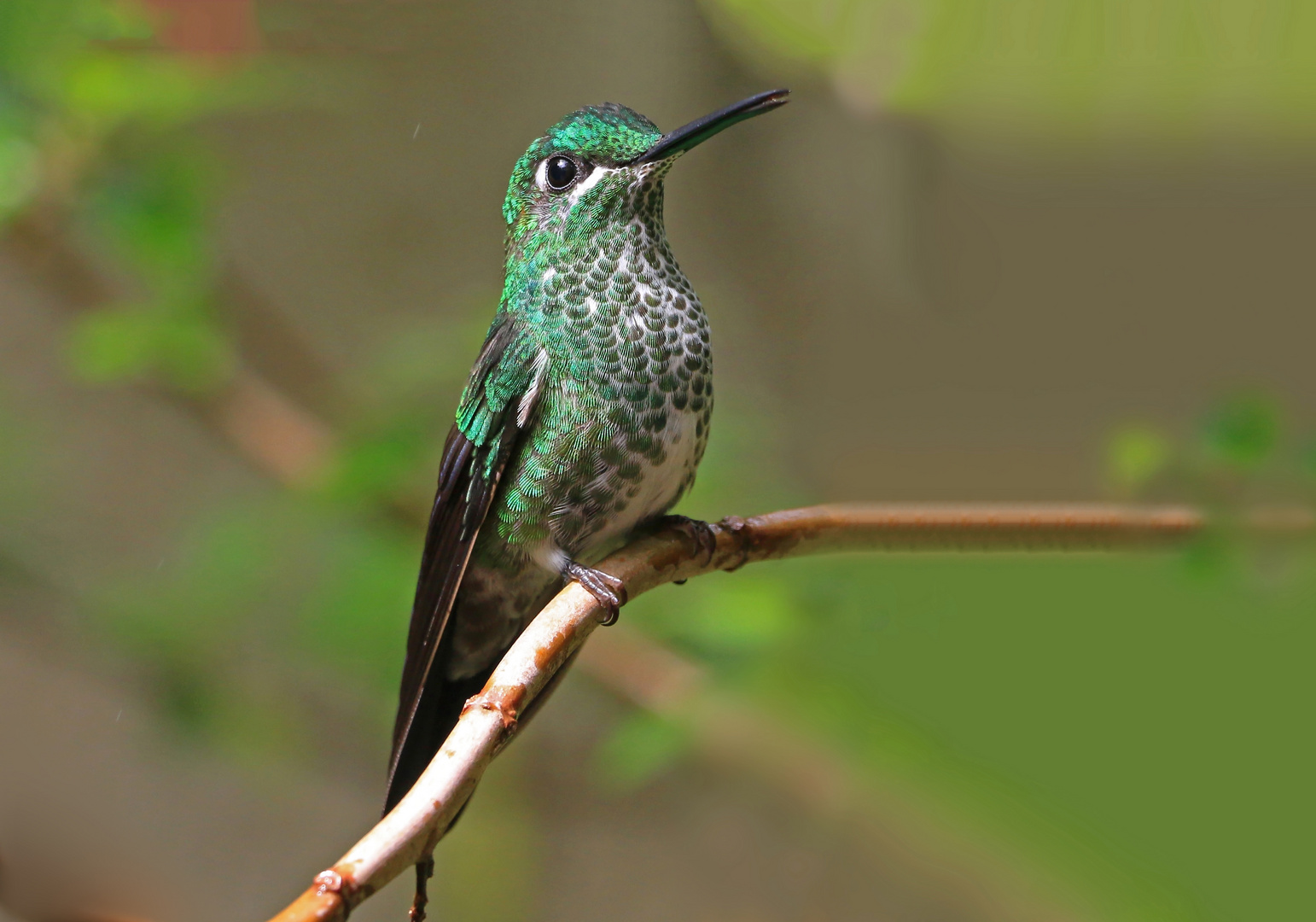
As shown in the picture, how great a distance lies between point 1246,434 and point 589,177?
3.55ft

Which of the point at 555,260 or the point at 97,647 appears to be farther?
the point at 97,647

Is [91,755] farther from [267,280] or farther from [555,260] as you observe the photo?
[555,260]

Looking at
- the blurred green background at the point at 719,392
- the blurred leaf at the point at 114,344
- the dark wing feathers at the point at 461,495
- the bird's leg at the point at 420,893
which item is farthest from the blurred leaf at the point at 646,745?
the blurred leaf at the point at 114,344

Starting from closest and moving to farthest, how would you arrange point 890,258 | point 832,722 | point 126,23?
point 126,23
point 832,722
point 890,258

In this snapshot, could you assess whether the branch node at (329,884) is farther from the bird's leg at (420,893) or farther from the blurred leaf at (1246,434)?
the blurred leaf at (1246,434)

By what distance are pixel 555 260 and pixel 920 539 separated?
56 centimetres

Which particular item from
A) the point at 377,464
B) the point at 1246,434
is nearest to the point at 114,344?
the point at 377,464

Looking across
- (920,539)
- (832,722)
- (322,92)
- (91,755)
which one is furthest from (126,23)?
(91,755)

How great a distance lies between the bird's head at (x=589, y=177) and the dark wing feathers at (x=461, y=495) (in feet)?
0.44

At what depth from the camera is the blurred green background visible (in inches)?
71.2

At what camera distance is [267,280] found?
314cm

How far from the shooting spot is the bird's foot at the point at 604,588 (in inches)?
44.8

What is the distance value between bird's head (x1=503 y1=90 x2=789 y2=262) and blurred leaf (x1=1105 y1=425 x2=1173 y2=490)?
2.79 feet

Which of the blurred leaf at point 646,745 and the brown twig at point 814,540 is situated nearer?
the brown twig at point 814,540
